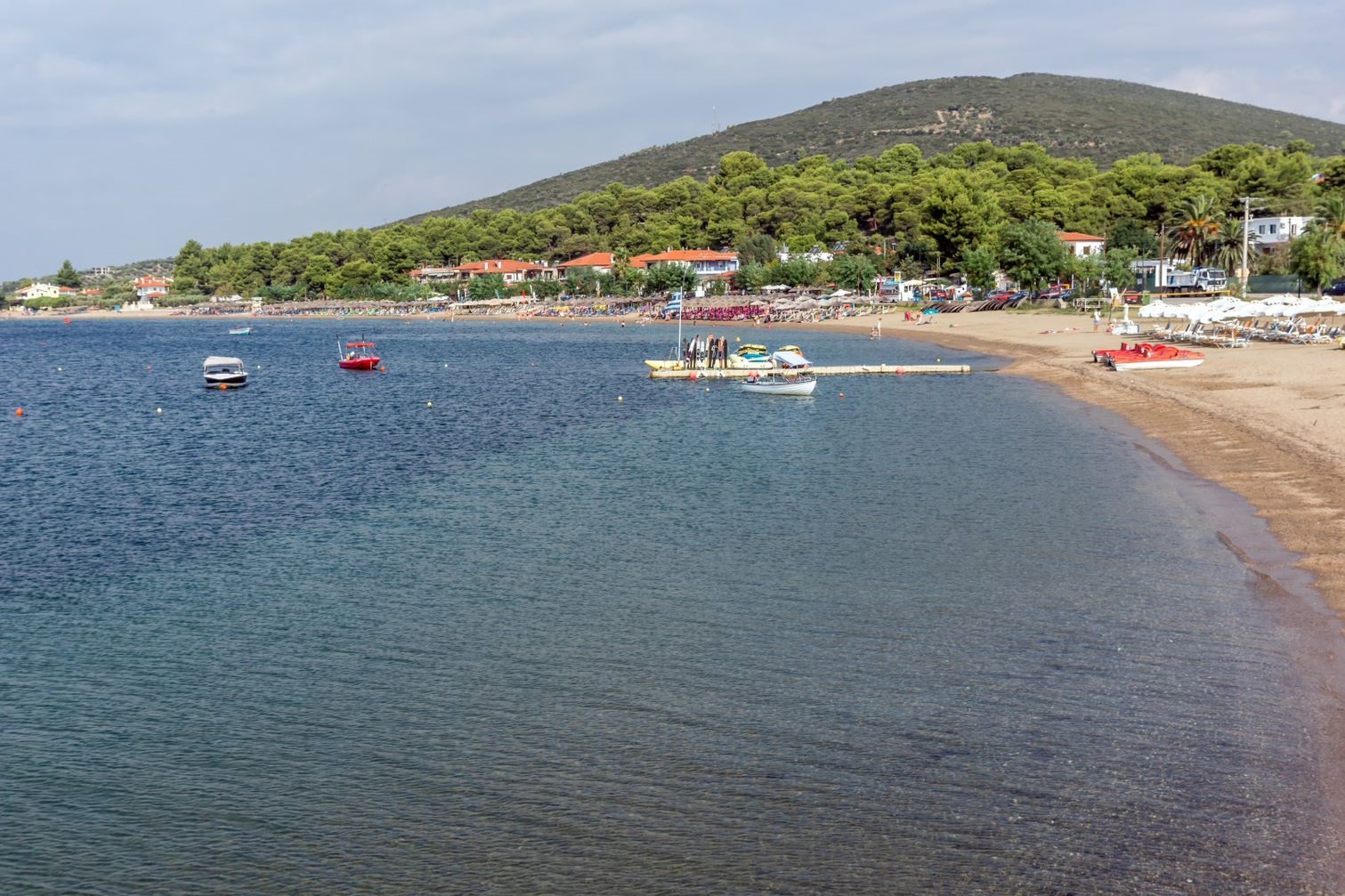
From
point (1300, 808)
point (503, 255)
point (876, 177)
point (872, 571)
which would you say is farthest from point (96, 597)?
point (503, 255)

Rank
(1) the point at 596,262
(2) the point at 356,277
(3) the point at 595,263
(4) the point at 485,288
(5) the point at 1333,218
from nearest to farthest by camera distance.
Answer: (5) the point at 1333,218
(3) the point at 595,263
(1) the point at 596,262
(4) the point at 485,288
(2) the point at 356,277

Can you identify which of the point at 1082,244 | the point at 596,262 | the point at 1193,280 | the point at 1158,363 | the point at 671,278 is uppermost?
the point at 596,262

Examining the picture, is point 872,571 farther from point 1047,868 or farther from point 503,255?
point 503,255

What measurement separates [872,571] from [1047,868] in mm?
10112

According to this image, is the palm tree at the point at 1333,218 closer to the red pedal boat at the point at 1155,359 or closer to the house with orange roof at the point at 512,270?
the red pedal boat at the point at 1155,359

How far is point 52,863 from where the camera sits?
10875 mm

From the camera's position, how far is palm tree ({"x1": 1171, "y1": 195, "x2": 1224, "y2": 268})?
3794 inches

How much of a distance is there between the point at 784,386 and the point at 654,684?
3586 centimetres

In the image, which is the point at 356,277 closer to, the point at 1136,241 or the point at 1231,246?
the point at 1136,241

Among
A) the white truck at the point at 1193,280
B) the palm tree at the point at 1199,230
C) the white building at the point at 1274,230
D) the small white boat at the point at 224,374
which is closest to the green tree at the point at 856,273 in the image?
the palm tree at the point at 1199,230

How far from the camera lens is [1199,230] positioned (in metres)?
97.1

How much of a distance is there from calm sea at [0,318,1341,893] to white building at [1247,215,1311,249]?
76.7 m

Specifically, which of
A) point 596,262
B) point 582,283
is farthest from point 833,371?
point 596,262

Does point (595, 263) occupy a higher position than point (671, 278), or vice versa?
point (595, 263)
